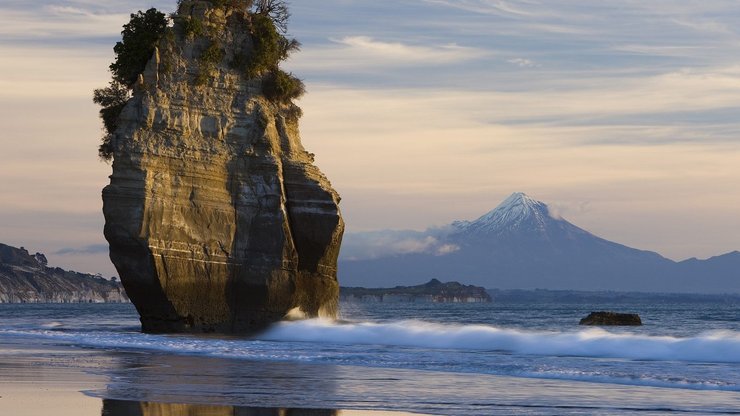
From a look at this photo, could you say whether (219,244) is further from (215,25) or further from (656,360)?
(656,360)

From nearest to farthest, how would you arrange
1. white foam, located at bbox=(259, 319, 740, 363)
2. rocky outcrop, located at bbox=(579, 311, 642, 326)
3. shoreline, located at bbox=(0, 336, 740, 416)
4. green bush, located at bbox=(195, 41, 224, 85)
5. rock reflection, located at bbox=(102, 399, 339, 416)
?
rock reflection, located at bbox=(102, 399, 339, 416), shoreline, located at bbox=(0, 336, 740, 416), white foam, located at bbox=(259, 319, 740, 363), green bush, located at bbox=(195, 41, 224, 85), rocky outcrop, located at bbox=(579, 311, 642, 326)

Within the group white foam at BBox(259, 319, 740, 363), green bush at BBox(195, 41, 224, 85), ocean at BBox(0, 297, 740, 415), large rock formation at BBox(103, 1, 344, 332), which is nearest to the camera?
ocean at BBox(0, 297, 740, 415)

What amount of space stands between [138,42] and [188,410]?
1158 inches

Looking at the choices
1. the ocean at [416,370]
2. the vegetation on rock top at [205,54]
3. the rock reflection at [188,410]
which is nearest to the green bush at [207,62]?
the vegetation on rock top at [205,54]

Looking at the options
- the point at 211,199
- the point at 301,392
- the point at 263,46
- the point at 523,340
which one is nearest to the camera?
the point at 301,392

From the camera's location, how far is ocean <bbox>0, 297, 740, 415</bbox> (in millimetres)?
22594

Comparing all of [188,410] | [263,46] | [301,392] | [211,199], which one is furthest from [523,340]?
[188,410]

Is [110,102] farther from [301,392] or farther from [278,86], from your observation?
[301,392]

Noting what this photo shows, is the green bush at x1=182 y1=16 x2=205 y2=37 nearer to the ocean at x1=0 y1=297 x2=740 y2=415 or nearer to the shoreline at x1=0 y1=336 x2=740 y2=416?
the ocean at x1=0 y1=297 x2=740 y2=415

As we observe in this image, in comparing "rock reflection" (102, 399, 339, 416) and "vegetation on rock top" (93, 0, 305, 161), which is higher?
"vegetation on rock top" (93, 0, 305, 161)

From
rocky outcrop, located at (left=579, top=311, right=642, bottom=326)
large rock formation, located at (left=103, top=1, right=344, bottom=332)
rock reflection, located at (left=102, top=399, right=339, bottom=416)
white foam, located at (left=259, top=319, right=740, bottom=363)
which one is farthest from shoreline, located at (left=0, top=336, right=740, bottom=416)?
rocky outcrop, located at (left=579, top=311, right=642, bottom=326)

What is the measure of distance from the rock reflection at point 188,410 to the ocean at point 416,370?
0.48 m

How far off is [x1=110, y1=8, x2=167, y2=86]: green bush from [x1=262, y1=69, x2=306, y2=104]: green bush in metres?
4.42

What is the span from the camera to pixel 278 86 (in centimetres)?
4869
